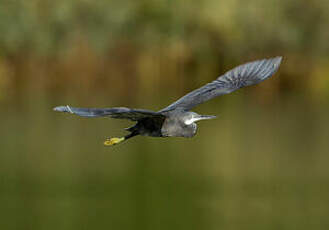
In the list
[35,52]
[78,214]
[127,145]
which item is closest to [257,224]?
[78,214]

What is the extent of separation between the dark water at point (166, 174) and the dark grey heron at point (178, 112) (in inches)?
223

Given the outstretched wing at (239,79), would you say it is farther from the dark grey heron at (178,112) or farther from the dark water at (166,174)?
the dark water at (166,174)

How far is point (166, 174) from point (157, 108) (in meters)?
4.24

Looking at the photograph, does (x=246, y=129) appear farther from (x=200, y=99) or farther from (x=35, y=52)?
(x=200, y=99)

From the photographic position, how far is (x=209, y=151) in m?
18.7

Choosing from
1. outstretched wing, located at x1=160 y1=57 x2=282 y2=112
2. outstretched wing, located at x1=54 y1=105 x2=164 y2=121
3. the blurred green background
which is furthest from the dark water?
outstretched wing, located at x1=54 y1=105 x2=164 y2=121

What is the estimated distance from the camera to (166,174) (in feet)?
55.1

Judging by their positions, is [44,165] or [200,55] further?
[200,55]

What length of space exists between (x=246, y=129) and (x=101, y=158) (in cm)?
406

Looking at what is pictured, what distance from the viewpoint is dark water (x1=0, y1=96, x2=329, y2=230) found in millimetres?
14547

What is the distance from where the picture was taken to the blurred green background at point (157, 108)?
15.1 metres

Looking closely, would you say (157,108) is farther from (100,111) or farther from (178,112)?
(100,111)

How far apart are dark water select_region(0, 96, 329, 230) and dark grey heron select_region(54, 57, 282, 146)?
5.66m

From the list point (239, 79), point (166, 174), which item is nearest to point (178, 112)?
point (239, 79)
